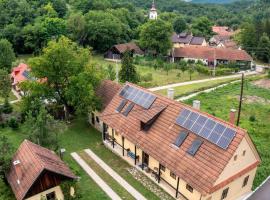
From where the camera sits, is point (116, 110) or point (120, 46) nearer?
point (116, 110)

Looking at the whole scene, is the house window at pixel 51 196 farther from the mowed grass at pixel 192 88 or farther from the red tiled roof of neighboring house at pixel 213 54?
the red tiled roof of neighboring house at pixel 213 54

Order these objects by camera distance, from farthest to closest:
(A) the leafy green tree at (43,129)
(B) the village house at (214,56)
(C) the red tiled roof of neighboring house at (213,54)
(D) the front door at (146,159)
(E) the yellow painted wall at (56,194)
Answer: (C) the red tiled roof of neighboring house at (213,54)
(B) the village house at (214,56)
(D) the front door at (146,159)
(A) the leafy green tree at (43,129)
(E) the yellow painted wall at (56,194)

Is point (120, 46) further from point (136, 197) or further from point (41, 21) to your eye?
point (136, 197)

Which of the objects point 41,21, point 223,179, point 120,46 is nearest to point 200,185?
point 223,179

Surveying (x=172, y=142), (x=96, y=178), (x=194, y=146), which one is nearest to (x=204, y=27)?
(x=172, y=142)

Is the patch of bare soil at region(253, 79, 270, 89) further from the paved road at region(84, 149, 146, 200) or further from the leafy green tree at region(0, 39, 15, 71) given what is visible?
the leafy green tree at region(0, 39, 15, 71)

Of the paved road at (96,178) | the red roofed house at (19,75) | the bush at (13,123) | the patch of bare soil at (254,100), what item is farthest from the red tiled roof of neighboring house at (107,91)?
the patch of bare soil at (254,100)
